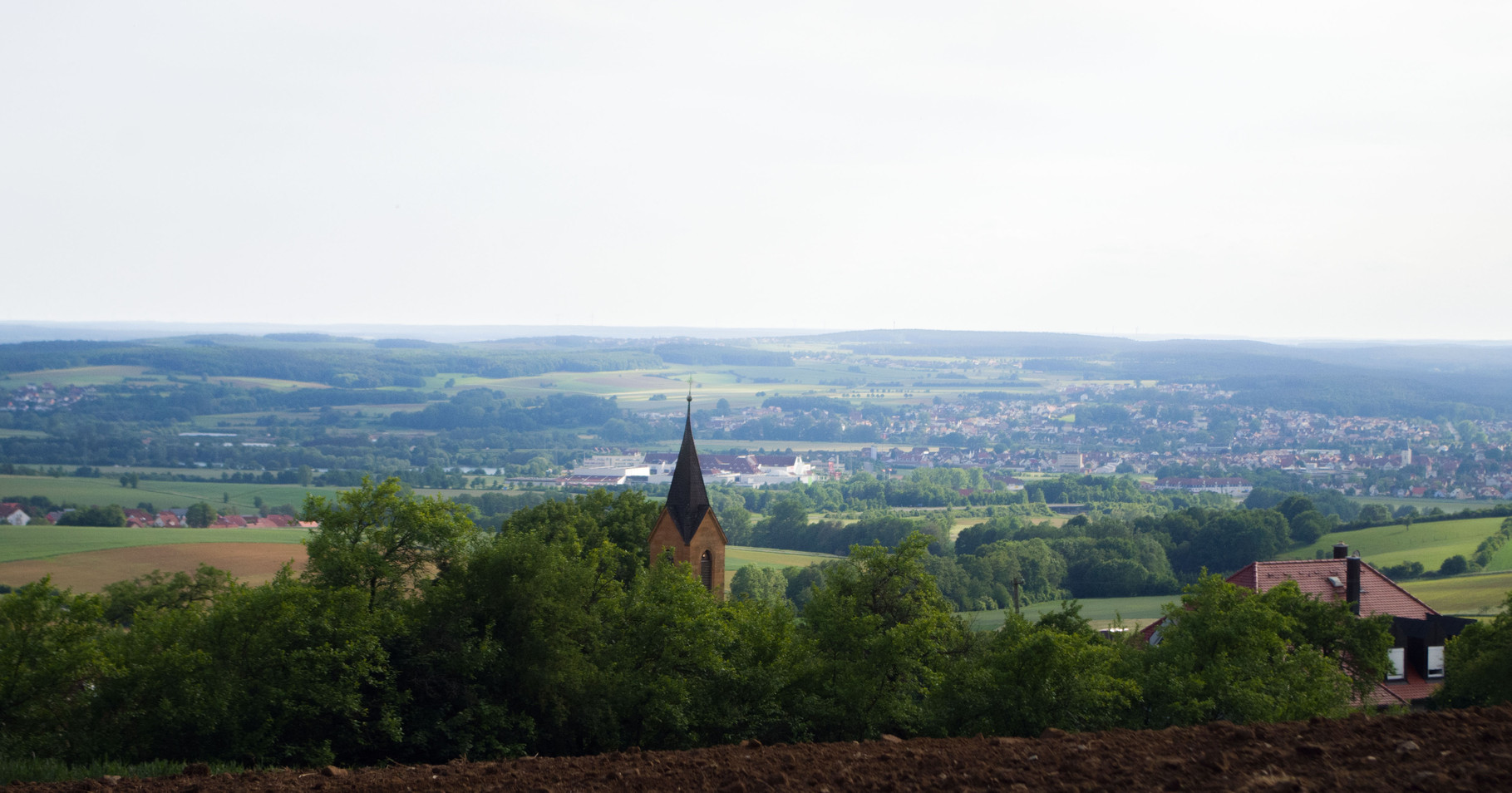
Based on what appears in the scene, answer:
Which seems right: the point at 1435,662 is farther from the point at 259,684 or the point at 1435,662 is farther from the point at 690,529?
the point at 259,684

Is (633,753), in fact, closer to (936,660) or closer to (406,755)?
(406,755)

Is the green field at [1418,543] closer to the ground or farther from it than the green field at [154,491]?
farther from it

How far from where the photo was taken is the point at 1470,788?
42.3ft

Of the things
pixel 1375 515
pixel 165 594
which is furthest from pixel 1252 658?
pixel 1375 515

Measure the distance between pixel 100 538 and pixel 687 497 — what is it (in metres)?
64.8

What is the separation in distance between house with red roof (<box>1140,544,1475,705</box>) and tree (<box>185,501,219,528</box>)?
326 feet

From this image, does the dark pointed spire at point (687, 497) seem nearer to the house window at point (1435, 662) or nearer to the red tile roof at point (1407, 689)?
the red tile roof at point (1407, 689)

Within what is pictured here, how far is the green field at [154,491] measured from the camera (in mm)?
126500

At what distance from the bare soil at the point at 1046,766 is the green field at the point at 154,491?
4816 inches

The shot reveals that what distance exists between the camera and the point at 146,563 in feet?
247

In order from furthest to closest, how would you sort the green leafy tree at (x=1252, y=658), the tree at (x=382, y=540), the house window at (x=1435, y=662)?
the house window at (x=1435, y=662), the tree at (x=382, y=540), the green leafy tree at (x=1252, y=658)

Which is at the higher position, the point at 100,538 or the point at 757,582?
the point at 100,538

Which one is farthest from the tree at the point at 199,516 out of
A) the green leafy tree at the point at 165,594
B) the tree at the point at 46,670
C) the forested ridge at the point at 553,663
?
the forested ridge at the point at 553,663

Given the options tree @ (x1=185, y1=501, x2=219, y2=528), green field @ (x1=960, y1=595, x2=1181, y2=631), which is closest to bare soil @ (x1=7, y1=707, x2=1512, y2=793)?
green field @ (x1=960, y1=595, x2=1181, y2=631)
